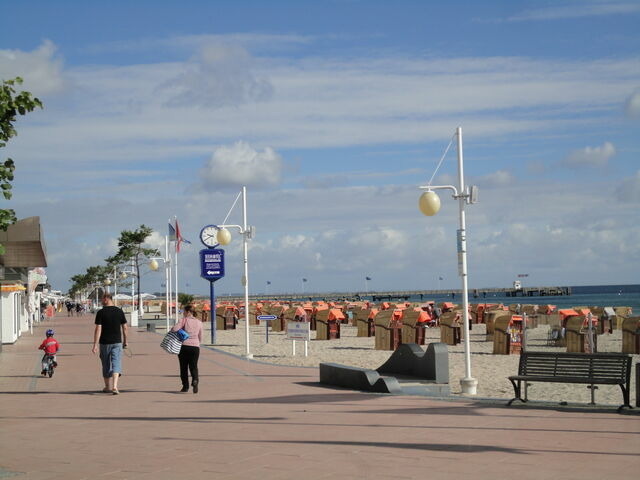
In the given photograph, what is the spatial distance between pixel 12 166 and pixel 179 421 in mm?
3423

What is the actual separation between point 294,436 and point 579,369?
387 centimetres

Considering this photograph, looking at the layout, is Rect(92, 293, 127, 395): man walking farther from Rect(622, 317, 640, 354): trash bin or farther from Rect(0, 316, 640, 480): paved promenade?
Rect(622, 317, 640, 354): trash bin

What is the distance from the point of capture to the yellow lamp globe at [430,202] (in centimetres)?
1249

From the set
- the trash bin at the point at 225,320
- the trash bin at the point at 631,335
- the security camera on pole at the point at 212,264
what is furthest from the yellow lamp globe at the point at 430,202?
the trash bin at the point at 225,320

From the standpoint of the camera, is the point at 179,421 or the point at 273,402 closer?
the point at 179,421

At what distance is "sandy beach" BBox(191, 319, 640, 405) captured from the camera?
1385cm

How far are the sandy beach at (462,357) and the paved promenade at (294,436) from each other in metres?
2.91

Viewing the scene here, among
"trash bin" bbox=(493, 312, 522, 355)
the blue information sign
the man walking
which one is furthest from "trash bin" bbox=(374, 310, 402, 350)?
the man walking

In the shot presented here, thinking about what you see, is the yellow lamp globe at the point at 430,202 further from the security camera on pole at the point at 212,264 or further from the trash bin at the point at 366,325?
the trash bin at the point at 366,325

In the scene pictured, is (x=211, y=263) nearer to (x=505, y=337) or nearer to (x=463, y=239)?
(x=505, y=337)

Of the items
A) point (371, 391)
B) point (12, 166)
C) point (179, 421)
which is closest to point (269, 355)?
point (371, 391)

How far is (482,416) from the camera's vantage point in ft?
33.1

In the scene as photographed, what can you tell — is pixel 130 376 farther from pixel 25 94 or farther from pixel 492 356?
pixel 492 356

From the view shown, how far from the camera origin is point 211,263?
2681 centimetres
